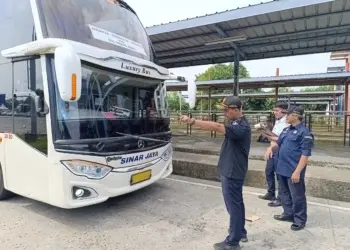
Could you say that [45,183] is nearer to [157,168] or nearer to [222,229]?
[157,168]

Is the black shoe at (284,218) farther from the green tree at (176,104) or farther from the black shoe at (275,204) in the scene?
the green tree at (176,104)

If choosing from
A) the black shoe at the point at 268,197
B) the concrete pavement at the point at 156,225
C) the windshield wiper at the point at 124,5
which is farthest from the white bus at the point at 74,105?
the black shoe at the point at 268,197

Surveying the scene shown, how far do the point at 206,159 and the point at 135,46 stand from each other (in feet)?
11.0

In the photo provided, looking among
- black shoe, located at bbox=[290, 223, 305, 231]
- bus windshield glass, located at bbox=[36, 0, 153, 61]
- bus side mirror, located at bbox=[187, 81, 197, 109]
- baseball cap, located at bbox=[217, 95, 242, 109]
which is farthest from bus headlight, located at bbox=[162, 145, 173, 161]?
black shoe, located at bbox=[290, 223, 305, 231]

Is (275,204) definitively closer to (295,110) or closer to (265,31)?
(295,110)

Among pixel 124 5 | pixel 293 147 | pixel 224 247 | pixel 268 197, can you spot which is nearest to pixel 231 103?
pixel 293 147

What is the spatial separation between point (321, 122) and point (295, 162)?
480 inches

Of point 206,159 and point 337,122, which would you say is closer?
point 206,159

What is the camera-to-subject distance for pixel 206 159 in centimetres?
734

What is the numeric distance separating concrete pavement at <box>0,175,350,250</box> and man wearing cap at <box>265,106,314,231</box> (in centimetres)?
29

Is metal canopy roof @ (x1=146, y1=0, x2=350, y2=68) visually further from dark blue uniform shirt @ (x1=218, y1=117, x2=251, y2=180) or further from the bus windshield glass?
dark blue uniform shirt @ (x1=218, y1=117, x2=251, y2=180)

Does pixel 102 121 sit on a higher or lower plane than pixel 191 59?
lower

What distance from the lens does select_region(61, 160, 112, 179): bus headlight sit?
153 inches

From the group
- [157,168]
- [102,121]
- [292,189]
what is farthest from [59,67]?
[292,189]
